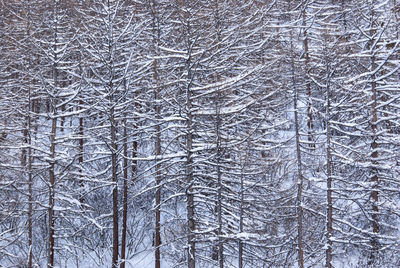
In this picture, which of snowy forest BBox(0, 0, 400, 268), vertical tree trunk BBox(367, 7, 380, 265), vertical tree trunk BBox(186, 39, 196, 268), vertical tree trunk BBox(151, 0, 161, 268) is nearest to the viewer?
vertical tree trunk BBox(186, 39, 196, 268)

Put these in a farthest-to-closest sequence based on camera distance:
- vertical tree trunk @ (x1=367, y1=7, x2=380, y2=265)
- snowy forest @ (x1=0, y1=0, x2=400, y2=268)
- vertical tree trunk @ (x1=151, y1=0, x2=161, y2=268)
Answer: vertical tree trunk @ (x1=151, y1=0, x2=161, y2=268)
vertical tree trunk @ (x1=367, y1=7, x2=380, y2=265)
snowy forest @ (x1=0, y1=0, x2=400, y2=268)

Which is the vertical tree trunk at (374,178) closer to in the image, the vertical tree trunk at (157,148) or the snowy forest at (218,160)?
the snowy forest at (218,160)

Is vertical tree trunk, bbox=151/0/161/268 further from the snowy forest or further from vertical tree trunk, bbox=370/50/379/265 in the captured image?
vertical tree trunk, bbox=370/50/379/265

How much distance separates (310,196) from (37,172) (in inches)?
388

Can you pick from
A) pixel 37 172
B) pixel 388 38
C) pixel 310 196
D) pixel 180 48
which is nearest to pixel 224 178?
pixel 310 196

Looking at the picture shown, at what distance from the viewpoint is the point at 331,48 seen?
13578 millimetres

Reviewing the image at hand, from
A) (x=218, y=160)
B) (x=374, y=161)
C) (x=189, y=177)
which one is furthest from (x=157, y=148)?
(x=374, y=161)

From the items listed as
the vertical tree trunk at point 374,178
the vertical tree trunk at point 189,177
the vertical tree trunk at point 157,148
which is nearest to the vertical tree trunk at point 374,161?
the vertical tree trunk at point 374,178

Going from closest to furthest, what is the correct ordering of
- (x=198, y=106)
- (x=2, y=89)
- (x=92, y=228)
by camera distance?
1. (x=198, y=106)
2. (x=92, y=228)
3. (x=2, y=89)

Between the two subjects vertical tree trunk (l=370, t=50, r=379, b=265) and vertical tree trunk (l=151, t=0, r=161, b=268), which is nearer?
vertical tree trunk (l=370, t=50, r=379, b=265)

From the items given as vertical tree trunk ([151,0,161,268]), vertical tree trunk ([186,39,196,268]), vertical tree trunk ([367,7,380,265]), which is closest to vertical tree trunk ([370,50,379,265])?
vertical tree trunk ([367,7,380,265])

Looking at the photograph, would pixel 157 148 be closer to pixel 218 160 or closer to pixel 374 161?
pixel 218 160

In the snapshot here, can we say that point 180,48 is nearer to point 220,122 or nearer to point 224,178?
point 220,122

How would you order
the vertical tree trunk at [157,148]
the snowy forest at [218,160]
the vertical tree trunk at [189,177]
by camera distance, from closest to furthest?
the vertical tree trunk at [189,177], the snowy forest at [218,160], the vertical tree trunk at [157,148]
